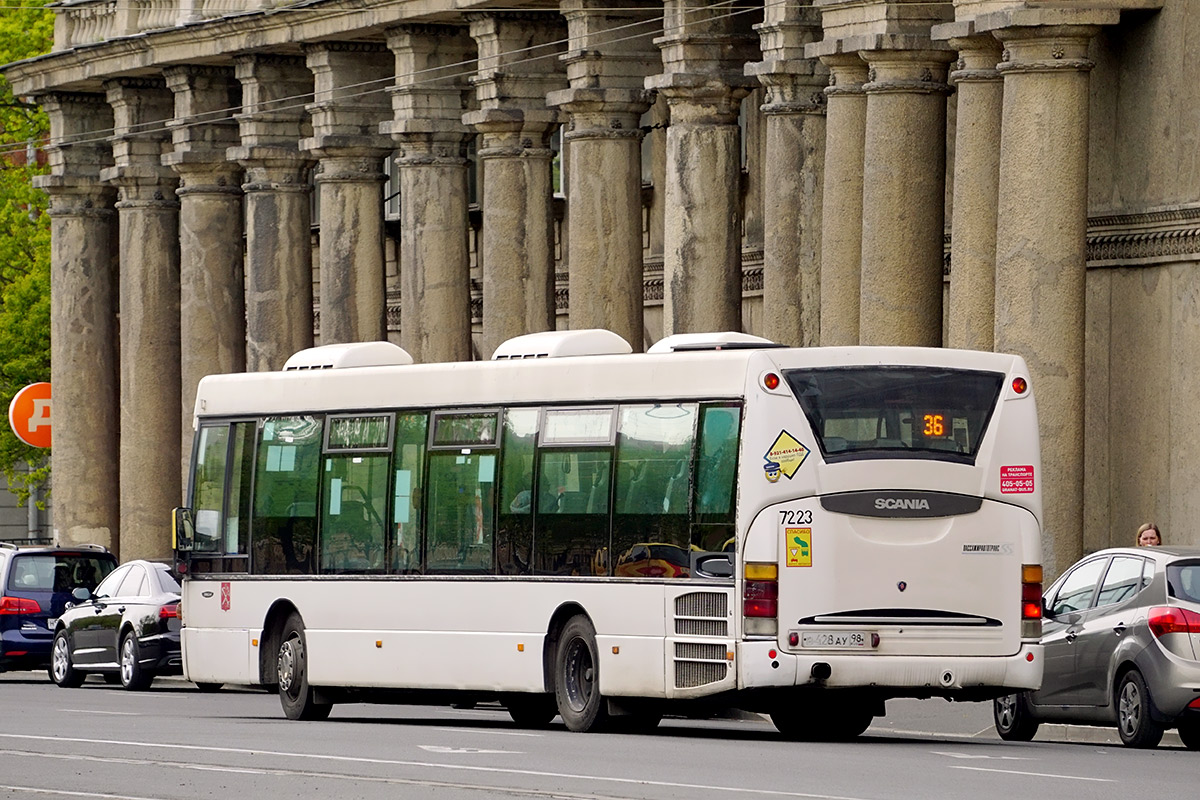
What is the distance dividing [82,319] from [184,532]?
82.3 ft

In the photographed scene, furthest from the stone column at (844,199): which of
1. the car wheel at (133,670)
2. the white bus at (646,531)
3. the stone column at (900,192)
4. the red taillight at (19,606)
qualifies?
the red taillight at (19,606)

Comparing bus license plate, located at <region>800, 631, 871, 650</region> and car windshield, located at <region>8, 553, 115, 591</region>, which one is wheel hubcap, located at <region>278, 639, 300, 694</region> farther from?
car windshield, located at <region>8, 553, 115, 591</region>

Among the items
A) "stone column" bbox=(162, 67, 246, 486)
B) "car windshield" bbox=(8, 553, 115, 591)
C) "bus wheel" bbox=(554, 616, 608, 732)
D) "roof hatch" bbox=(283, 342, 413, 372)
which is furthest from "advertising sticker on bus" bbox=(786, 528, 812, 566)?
"stone column" bbox=(162, 67, 246, 486)

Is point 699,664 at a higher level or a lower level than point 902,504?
lower

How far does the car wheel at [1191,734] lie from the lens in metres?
20.6

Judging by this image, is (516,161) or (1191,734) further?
(516,161)

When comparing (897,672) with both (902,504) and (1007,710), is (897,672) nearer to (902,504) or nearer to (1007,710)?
(902,504)

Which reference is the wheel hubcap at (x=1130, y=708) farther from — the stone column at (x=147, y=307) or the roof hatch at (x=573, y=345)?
the stone column at (x=147, y=307)

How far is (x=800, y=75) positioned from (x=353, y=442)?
9340 mm

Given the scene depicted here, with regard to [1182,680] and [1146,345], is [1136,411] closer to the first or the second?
[1146,345]

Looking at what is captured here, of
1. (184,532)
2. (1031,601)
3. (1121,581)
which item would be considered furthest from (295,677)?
(1121,581)

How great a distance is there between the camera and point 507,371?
22422 millimetres

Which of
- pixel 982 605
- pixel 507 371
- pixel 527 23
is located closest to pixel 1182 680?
pixel 982 605

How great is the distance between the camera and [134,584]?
33.1 meters
